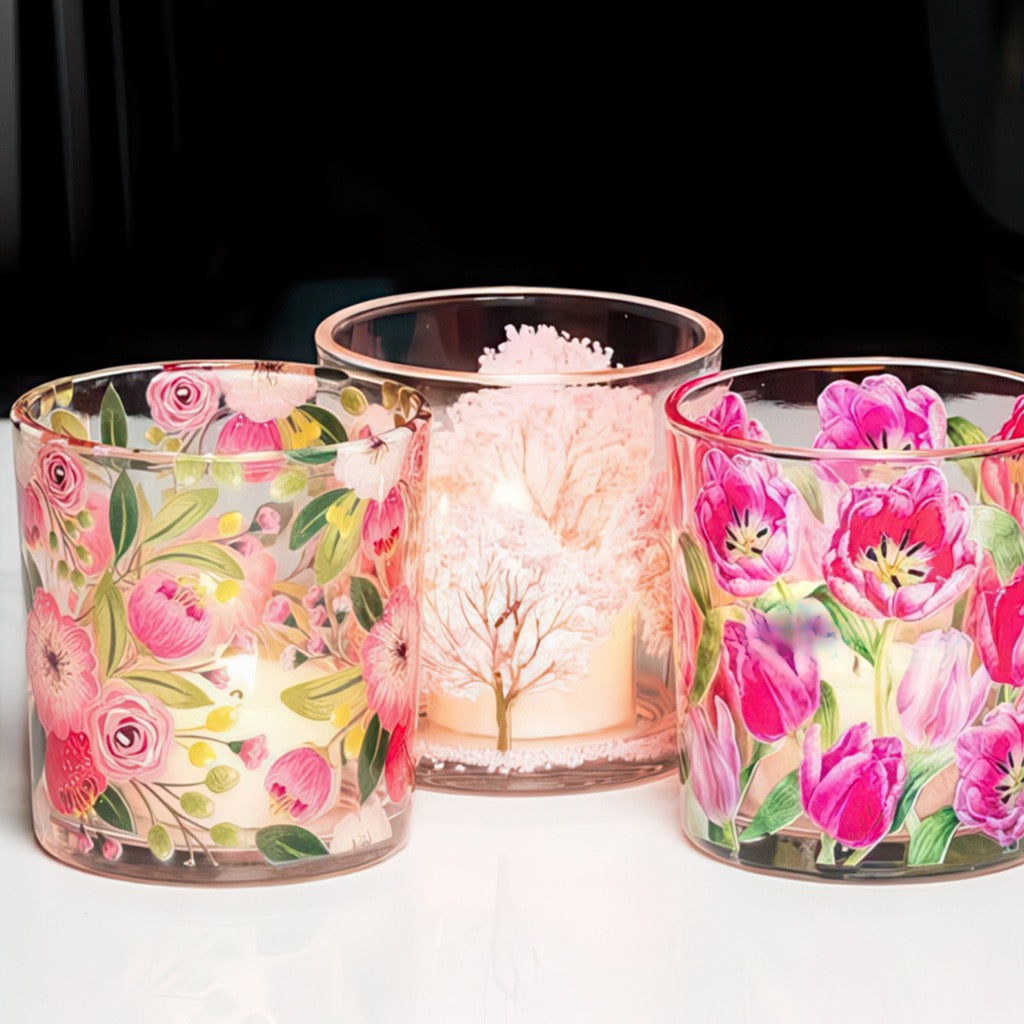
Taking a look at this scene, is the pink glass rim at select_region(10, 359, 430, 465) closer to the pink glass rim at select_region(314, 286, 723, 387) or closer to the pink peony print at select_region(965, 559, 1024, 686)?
the pink glass rim at select_region(314, 286, 723, 387)

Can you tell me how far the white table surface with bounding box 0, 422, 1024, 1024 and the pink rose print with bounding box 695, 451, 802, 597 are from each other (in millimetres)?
88

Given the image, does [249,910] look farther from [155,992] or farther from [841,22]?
[841,22]

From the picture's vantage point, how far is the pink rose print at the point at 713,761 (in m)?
0.52

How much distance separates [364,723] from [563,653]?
3.0 inches

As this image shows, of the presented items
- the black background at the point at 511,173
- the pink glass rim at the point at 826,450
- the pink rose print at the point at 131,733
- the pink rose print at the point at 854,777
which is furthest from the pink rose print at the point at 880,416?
the black background at the point at 511,173

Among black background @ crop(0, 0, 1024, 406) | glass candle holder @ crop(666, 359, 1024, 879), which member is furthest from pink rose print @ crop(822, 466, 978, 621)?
black background @ crop(0, 0, 1024, 406)

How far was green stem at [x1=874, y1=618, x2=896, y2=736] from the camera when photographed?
50 centimetres

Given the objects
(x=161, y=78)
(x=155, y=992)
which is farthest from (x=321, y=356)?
(x=161, y=78)

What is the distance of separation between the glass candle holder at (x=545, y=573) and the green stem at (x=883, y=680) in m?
0.09

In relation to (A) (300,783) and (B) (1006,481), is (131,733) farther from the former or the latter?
(B) (1006,481)

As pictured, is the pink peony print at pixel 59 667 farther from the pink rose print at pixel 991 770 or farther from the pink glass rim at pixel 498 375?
the pink rose print at pixel 991 770

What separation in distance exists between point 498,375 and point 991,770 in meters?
0.18

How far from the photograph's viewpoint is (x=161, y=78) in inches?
43.1

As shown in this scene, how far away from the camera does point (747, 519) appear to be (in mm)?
506
